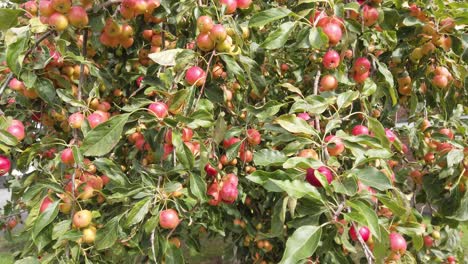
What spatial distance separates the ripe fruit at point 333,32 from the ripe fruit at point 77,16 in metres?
0.85

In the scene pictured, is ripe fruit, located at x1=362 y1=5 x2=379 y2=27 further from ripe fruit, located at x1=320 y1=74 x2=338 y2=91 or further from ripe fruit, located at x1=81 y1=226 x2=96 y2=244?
ripe fruit, located at x1=81 y1=226 x2=96 y2=244

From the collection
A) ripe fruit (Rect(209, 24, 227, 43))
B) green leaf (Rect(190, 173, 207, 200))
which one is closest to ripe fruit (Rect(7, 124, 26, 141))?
green leaf (Rect(190, 173, 207, 200))

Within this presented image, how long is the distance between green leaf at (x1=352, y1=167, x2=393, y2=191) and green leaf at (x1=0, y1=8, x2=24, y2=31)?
4.06ft

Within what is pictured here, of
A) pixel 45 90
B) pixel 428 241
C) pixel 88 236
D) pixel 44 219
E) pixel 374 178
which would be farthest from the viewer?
pixel 428 241

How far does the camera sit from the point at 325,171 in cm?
117

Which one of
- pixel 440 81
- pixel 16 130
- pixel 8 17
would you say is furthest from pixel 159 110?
pixel 440 81

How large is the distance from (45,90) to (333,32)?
3.47ft

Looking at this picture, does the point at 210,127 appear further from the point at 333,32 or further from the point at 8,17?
the point at 8,17

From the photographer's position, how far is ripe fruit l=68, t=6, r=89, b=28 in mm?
1420

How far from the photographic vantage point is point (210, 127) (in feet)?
5.33

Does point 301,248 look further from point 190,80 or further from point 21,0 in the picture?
point 21,0

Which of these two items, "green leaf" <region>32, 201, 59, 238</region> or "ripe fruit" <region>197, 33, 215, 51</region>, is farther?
"ripe fruit" <region>197, 33, 215, 51</region>

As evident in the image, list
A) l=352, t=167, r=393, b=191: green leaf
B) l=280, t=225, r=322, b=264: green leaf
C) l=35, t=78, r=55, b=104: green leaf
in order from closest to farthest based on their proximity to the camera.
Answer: l=280, t=225, r=322, b=264: green leaf → l=352, t=167, r=393, b=191: green leaf → l=35, t=78, r=55, b=104: green leaf

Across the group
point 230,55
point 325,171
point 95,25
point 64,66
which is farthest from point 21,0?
point 325,171
